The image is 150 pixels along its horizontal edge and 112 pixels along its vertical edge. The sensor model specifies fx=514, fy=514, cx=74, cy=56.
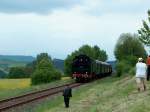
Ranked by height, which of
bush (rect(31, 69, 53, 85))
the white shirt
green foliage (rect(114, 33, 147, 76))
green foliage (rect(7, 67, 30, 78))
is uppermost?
green foliage (rect(114, 33, 147, 76))

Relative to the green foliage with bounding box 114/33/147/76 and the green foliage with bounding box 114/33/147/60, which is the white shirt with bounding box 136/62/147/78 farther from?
the green foliage with bounding box 114/33/147/60

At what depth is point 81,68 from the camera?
6091 cm

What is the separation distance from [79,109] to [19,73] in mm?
150449

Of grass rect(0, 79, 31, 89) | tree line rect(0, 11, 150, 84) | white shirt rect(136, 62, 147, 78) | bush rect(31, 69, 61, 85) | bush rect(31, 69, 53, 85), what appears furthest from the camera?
bush rect(31, 69, 61, 85)

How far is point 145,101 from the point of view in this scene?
800 inches

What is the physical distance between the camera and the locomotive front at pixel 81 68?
5966 cm

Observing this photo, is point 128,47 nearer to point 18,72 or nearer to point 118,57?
point 118,57

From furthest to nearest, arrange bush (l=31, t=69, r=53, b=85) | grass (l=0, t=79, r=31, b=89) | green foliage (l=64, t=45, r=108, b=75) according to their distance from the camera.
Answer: green foliage (l=64, t=45, r=108, b=75) → bush (l=31, t=69, r=53, b=85) → grass (l=0, t=79, r=31, b=89)

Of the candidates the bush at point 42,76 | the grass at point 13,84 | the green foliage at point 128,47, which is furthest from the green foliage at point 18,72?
the bush at point 42,76

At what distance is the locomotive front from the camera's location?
59.7m

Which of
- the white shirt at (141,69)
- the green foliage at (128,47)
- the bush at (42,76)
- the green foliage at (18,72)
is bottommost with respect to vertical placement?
the white shirt at (141,69)

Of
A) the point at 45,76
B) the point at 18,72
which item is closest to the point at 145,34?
the point at 45,76

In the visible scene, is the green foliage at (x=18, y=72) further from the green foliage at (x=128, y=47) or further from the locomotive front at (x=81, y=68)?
the locomotive front at (x=81, y=68)

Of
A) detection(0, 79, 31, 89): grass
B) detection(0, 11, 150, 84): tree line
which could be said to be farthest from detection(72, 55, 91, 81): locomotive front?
detection(0, 79, 31, 89): grass
